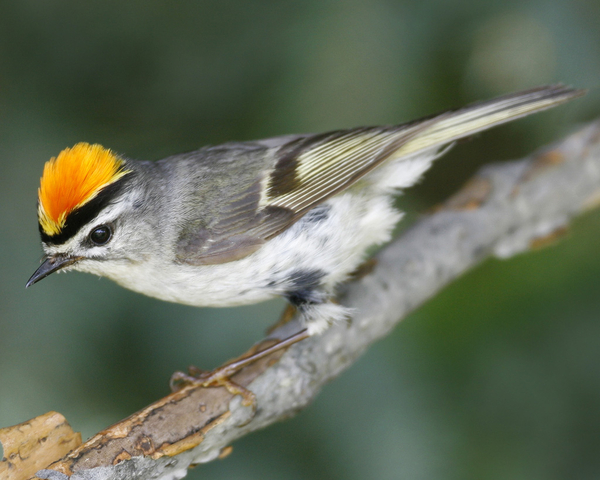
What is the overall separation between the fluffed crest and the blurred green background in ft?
2.07

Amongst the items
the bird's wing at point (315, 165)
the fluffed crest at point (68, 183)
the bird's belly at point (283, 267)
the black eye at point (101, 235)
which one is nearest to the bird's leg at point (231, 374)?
the bird's belly at point (283, 267)

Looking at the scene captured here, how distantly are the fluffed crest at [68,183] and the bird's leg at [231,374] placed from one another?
2.04 feet

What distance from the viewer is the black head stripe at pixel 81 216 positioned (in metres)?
1.68

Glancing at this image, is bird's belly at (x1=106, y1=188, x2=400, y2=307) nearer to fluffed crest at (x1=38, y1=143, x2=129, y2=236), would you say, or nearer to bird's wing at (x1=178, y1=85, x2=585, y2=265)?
bird's wing at (x1=178, y1=85, x2=585, y2=265)

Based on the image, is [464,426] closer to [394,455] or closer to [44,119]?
[394,455]

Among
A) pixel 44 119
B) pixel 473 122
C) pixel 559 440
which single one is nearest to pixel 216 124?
pixel 44 119

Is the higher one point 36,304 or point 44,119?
point 44,119

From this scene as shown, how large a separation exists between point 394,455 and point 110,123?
5.70 ft

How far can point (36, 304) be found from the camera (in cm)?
218

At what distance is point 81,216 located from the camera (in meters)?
1.69

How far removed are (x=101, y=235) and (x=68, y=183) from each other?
20cm

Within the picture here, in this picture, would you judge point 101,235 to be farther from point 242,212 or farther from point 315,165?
point 315,165

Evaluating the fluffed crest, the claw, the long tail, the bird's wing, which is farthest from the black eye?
the long tail

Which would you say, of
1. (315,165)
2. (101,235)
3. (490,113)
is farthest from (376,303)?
(101,235)
